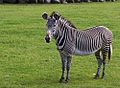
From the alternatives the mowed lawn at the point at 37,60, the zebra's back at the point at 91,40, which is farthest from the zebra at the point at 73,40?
the mowed lawn at the point at 37,60

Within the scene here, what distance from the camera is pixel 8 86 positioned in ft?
43.9

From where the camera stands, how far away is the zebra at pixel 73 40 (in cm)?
1348

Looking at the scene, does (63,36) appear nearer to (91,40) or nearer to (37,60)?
(91,40)

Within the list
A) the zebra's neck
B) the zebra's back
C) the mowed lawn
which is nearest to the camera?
the zebra's neck

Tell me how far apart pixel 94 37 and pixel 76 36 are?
634mm

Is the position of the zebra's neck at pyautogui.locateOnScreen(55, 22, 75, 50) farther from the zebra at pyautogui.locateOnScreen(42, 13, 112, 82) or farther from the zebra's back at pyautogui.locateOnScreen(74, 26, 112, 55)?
the zebra's back at pyautogui.locateOnScreen(74, 26, 112, 55)

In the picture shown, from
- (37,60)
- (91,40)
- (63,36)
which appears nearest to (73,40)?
(63,36)

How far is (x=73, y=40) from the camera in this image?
46.0 ft

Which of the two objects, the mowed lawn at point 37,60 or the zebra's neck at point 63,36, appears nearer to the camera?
the zebra's neck at point 63,36

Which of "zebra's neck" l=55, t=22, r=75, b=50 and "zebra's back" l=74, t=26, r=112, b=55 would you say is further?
"zebra's back" l=74, t=26, r=112, b=55

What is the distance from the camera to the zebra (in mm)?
13478

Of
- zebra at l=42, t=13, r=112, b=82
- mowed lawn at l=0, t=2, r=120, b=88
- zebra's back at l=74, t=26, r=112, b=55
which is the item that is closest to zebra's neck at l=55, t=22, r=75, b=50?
zebra at l=42, t=13, r=112, b=82

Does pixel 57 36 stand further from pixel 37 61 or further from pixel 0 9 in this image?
pixel 0 9

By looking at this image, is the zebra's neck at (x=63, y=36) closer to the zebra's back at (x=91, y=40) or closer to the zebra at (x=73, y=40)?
the zebra at (x=73, y=40)
